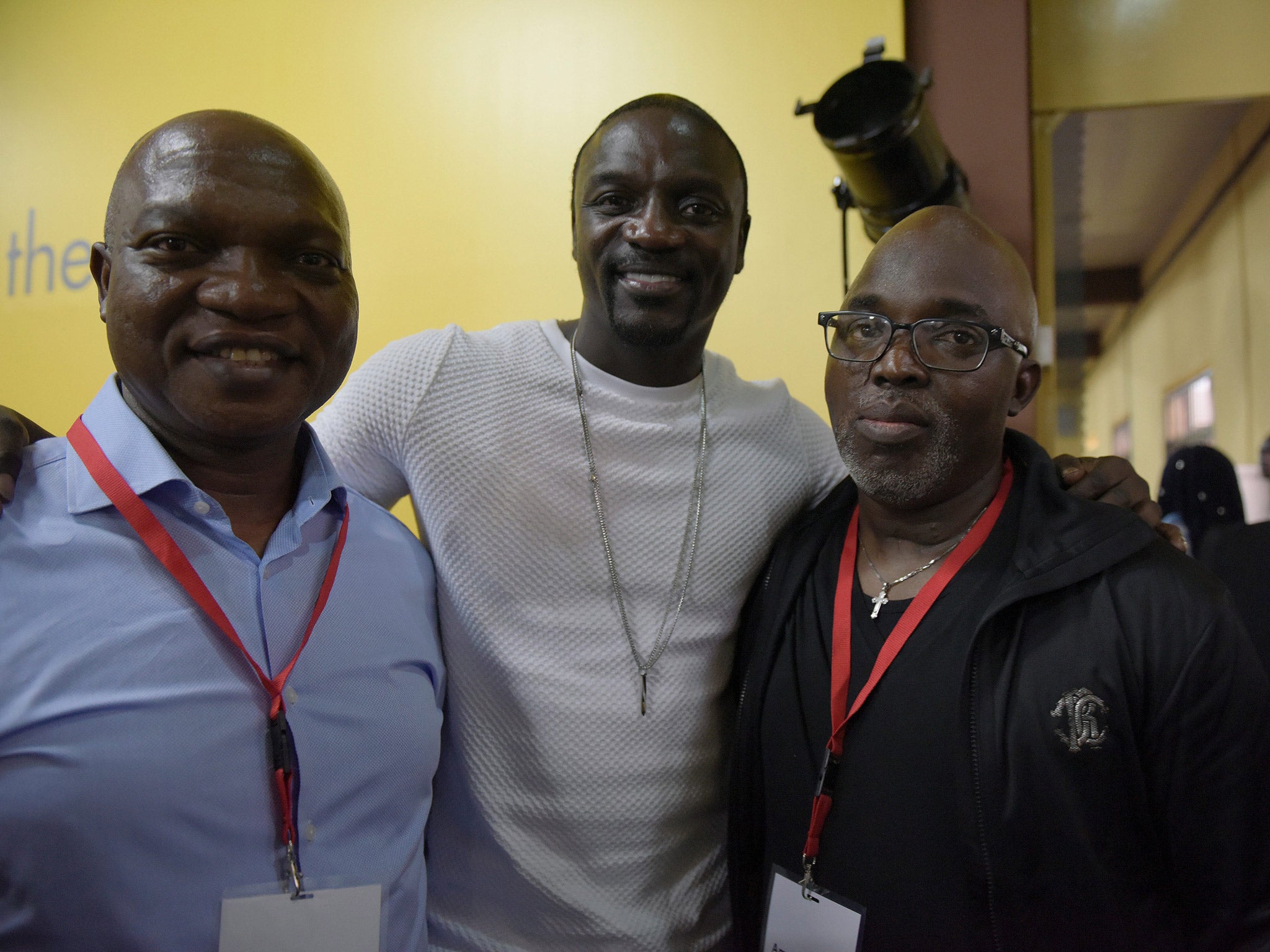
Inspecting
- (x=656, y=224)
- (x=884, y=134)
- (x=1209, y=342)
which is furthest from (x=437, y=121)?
(x=1209, y=342)

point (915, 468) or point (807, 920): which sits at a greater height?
point (915, 468)

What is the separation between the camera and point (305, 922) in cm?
111

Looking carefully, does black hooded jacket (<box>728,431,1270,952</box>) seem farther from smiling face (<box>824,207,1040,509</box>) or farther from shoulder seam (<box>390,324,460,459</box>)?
shoulder seam (<box>390,324,460,459</box>)

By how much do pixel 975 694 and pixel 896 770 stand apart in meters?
0.16

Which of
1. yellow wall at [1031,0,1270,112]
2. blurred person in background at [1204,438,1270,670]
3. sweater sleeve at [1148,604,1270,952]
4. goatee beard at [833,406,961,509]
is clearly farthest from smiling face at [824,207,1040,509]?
yellow wall at [1031,0,1270,112]

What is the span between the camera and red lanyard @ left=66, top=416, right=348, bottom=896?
3.63 ft

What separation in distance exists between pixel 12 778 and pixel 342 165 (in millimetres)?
2836

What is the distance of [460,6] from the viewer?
336 cm

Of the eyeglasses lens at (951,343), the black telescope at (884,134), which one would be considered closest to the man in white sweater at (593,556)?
the eyeglasses lens at (951,343)

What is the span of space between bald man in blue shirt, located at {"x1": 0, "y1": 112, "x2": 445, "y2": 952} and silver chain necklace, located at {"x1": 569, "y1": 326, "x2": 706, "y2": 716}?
395 mm

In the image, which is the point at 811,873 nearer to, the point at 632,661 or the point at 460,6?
the point at 632,661

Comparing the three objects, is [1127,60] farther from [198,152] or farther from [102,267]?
[102,267]

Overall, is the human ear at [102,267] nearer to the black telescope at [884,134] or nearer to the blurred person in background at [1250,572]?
the black telescope at [884,134]

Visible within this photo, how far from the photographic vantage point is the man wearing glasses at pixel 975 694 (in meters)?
1.29
